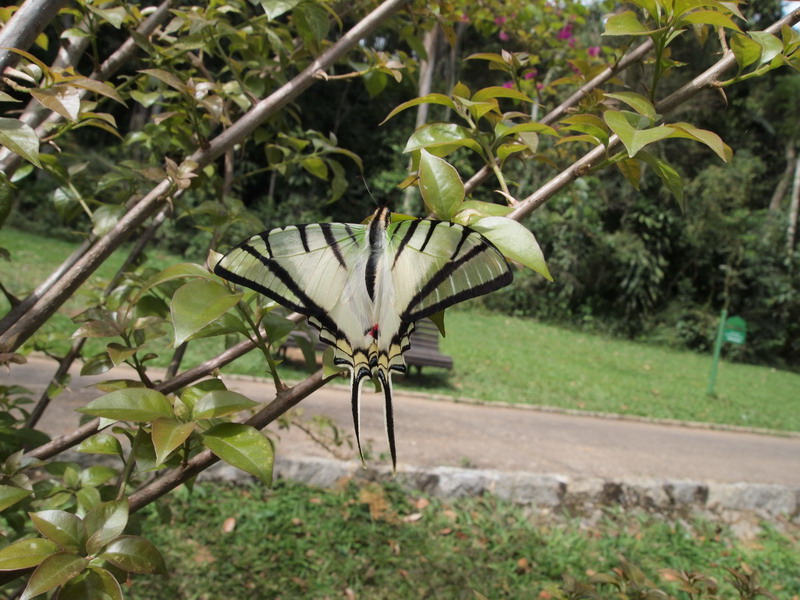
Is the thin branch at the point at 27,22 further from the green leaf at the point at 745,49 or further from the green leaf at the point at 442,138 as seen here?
the green leaf at the point at 745,49

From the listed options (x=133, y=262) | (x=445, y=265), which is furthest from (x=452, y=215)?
(x=133, y=262)

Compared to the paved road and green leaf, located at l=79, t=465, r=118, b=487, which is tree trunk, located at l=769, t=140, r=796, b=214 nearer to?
the paved road

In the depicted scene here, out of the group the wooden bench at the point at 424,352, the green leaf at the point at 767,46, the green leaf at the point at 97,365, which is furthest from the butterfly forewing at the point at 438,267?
the wooden bench at the point at 424,352

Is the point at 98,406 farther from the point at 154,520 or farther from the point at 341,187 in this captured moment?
the point at 154,520

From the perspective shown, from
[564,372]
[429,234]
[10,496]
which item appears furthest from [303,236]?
[564,372]

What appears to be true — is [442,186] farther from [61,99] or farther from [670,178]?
[61,99]

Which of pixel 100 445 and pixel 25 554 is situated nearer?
pixel 25 554

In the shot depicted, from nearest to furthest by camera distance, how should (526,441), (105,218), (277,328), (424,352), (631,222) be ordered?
1. (277,328)
2. (105,218)
3. (526,441)
4. (424,352)
5. (631,222)
